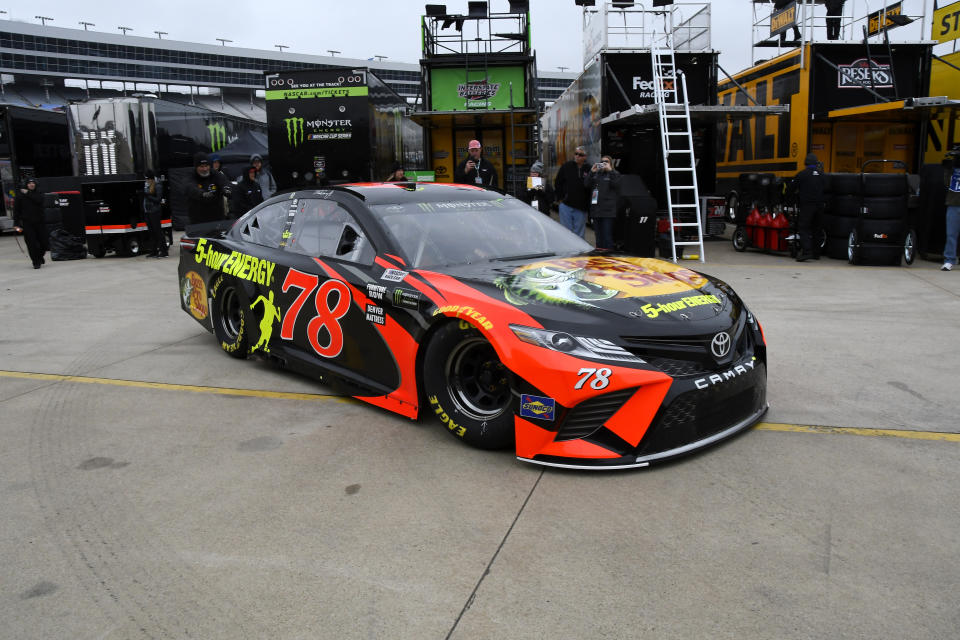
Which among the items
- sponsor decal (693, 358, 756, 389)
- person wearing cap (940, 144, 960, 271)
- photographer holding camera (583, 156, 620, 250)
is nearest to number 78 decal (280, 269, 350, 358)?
sponsor decal (693, 358, 756, 389)

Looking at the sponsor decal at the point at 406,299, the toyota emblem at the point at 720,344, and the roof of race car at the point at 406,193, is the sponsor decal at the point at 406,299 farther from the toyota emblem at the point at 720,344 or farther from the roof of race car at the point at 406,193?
the toyota emblem at the point at 720,344

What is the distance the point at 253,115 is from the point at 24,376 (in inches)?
3253

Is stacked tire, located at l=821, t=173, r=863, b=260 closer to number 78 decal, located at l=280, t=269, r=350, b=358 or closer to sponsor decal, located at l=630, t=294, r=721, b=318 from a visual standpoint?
sponsor decal, located at l=630, t=294, r=721, b=318

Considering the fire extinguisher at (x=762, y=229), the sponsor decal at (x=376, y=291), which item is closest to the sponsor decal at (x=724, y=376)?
the sponsor decal at (x=376, y=291)

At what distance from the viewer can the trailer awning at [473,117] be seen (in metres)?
14.8

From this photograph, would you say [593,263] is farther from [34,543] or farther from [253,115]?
[253,115]

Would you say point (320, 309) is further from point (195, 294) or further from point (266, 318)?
point (195, 294)

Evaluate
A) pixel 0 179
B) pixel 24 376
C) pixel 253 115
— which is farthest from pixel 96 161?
pixel 253 115

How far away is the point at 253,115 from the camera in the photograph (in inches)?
3238

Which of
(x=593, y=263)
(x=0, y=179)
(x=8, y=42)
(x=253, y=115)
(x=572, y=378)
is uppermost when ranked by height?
(x=8, y=42)

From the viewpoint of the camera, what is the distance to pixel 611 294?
3.96 metres

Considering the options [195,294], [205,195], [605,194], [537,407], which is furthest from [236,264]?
[205,195]

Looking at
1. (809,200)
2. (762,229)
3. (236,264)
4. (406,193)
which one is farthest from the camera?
(762,229)

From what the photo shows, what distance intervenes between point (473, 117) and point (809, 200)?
7.00 metres
